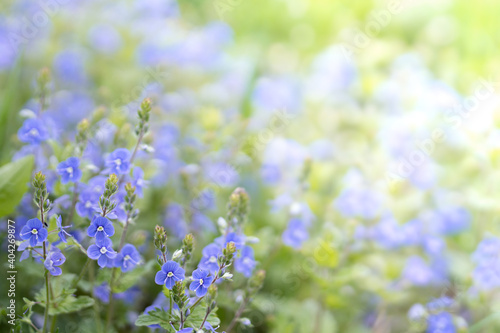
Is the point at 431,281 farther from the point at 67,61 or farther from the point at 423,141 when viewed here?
the point at 67,61

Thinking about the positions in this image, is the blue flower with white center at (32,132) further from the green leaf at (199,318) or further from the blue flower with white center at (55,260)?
the green leaf at (199,318)

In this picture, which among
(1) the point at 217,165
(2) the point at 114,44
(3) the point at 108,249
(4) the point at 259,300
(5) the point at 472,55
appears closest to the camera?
(3) the point at 108,249

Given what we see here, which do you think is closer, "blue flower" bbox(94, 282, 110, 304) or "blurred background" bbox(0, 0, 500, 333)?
"blue flower" bbox(94, 282, 110, 304)

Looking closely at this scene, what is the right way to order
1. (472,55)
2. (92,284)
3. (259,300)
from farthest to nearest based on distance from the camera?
(472,55), (259,300), (92,284)

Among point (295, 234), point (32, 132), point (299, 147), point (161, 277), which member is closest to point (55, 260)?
point (161, 277)

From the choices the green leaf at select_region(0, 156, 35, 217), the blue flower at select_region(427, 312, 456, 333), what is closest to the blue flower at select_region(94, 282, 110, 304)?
the green leaf at select_region(0, 156, 35, 217)

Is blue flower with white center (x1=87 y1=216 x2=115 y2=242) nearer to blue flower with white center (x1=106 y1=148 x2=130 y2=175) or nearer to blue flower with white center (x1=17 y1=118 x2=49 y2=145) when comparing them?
blue flower with white center (x1=106 y1=148 x2=130 y2=175)

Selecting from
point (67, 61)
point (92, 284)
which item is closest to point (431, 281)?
point (92, 284)

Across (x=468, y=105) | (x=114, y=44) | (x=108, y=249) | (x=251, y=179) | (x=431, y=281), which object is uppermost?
(x=114, y=44)
